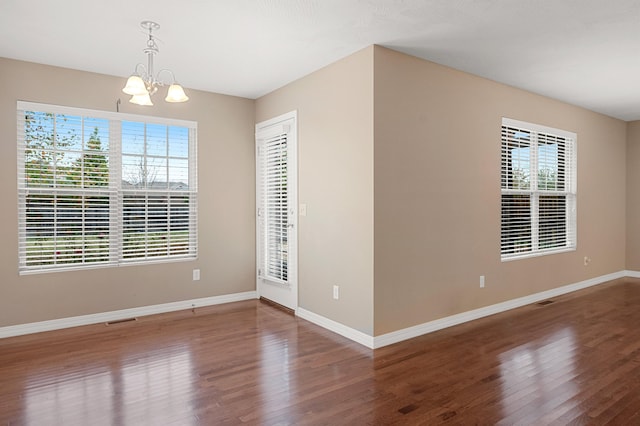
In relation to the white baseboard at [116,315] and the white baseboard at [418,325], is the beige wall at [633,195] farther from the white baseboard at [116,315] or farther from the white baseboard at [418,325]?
the white baseboard at [116,315]

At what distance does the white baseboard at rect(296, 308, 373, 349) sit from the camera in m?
3.57

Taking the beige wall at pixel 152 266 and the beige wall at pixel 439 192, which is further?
the beige wall at pixel 152 266

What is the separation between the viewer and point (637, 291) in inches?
224

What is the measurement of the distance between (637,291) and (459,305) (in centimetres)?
A: 337

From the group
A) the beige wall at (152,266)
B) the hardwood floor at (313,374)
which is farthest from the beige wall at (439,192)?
the beige wall at (152,266)

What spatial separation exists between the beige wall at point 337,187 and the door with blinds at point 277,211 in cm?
16

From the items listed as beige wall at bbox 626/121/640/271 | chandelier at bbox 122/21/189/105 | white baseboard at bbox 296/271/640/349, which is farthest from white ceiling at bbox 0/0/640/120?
beige wall at bbox 626/121/640/271

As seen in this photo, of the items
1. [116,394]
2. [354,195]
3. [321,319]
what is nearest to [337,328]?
[321,319]

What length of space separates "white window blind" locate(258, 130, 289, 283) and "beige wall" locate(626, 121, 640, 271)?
19.4 feet

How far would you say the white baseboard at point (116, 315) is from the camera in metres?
3.89

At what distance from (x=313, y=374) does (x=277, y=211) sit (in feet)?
7.70

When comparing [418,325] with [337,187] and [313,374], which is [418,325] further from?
[337,187]

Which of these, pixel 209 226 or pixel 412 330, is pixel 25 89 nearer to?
pixel 209 226

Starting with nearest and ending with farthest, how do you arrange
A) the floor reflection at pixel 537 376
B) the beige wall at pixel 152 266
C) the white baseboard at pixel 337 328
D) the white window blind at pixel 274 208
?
the floor reflection at pixel 537 376 → the white baseboard at pixel 337 328 → the beige wall at pixel 152 266 → the white window blind at pixel 274 208
